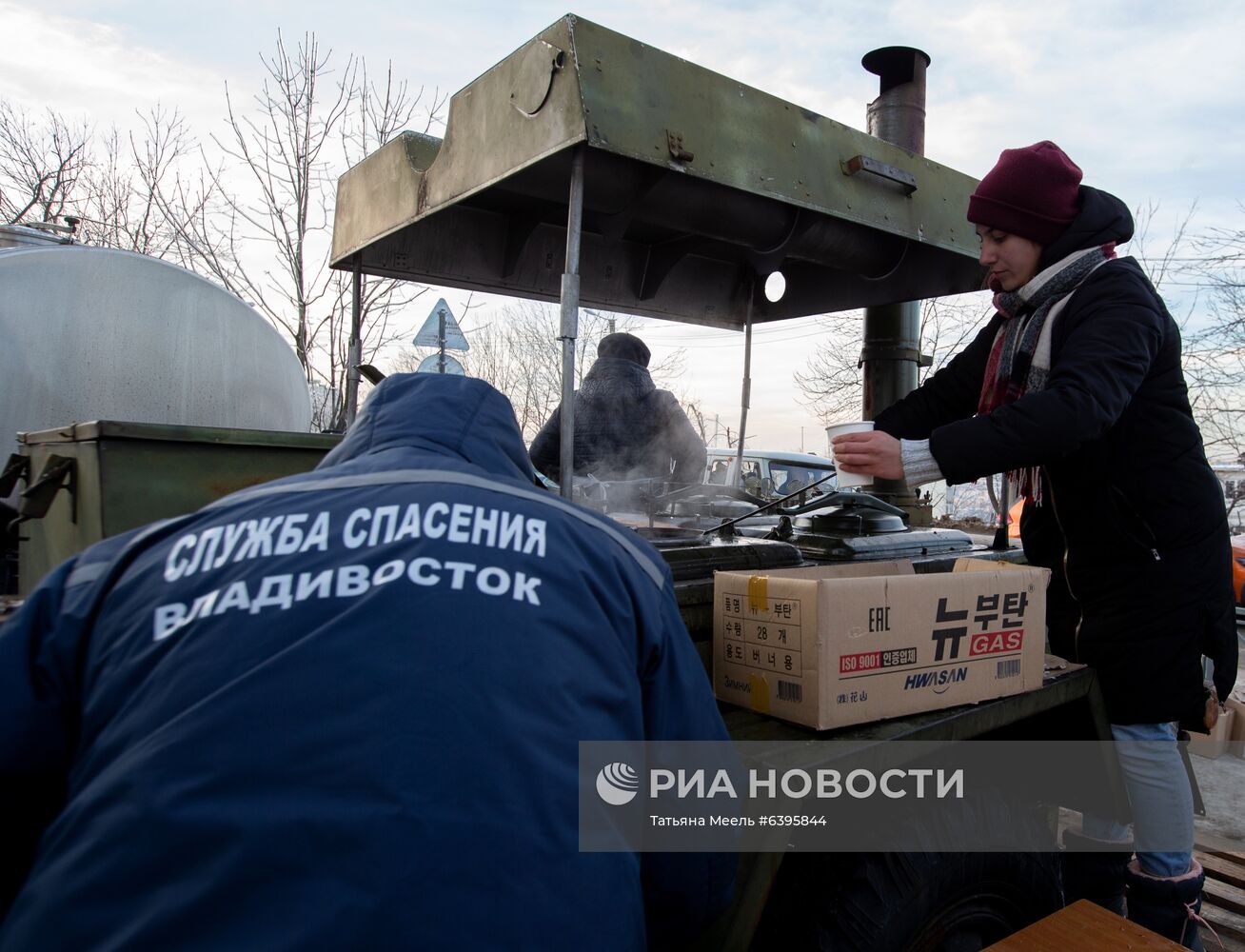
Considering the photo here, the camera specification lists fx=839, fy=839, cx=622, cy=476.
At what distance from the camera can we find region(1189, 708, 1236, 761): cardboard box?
4672 millimetres

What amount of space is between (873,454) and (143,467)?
186 centimetres

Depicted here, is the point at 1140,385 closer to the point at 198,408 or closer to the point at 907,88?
the point at 907,88

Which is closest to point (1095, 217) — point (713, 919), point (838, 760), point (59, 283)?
point (838, 760)

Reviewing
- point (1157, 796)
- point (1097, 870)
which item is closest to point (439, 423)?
point (1157, 796)

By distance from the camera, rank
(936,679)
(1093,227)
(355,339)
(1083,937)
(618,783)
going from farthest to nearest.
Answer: (355,339) < (1093,227) < (936,679) < (1083,937) < (618,783)

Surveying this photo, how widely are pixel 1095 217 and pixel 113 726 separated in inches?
93.4

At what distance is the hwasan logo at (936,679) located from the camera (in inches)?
71.9

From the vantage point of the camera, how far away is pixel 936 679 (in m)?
1.86

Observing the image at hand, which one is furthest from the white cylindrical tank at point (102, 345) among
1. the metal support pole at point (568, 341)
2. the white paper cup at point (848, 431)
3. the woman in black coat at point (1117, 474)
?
the woman in black coat at point (1117, 474)

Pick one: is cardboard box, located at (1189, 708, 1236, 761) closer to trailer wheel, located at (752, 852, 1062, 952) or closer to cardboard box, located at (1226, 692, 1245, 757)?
cardboard box, located at (1226, 692, 1245, 757)

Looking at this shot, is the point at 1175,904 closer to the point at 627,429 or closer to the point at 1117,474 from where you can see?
the point at 1117,474

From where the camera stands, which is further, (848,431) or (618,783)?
(848,431)

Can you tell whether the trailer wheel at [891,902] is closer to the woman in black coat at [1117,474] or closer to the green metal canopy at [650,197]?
the woman in black coat at [1117,474]

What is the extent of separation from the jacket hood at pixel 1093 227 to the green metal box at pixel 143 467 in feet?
6.84
